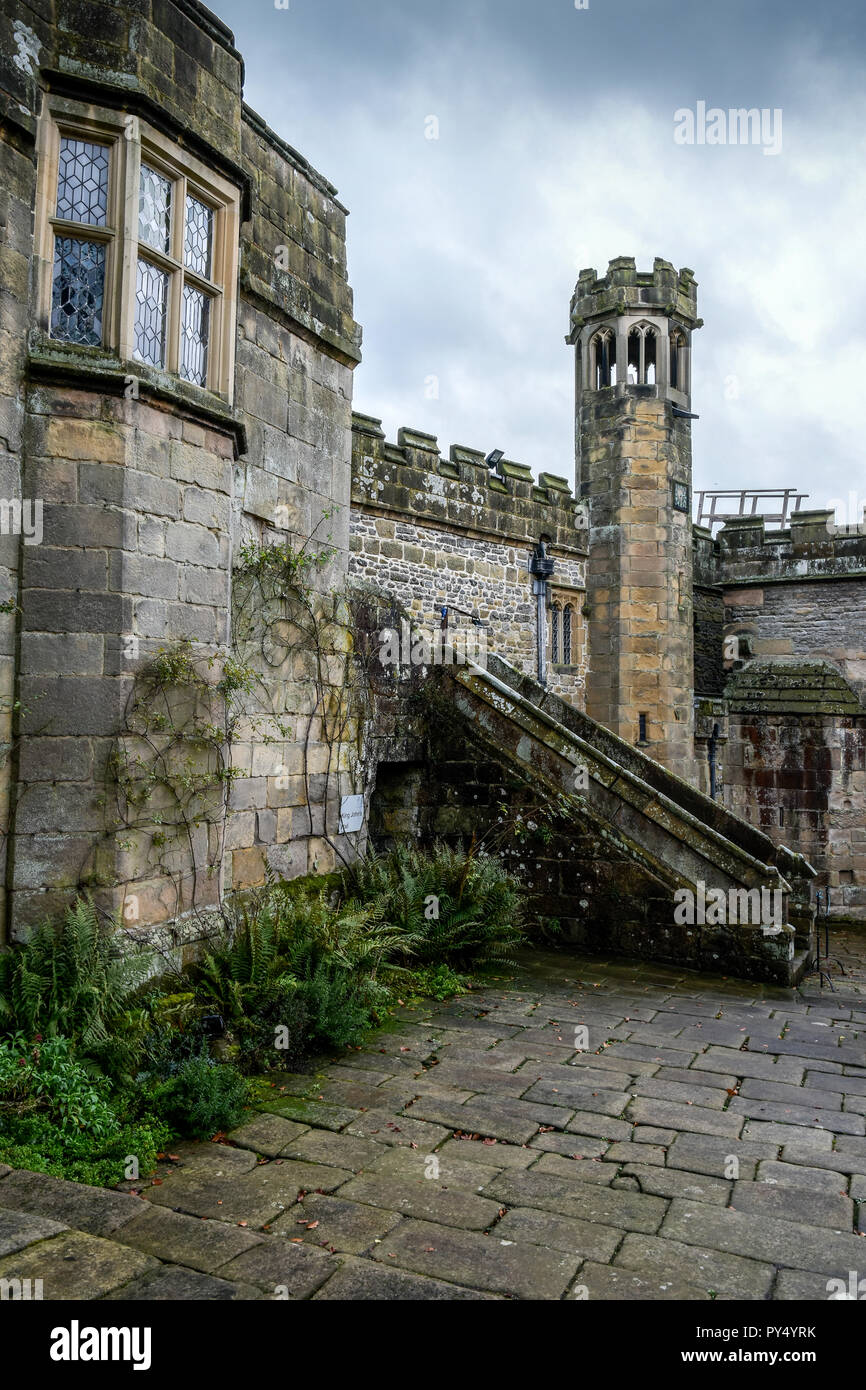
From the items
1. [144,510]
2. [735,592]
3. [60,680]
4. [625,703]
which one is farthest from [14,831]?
[735,592]

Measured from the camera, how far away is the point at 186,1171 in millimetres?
3887

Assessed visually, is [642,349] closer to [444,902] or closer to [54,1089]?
[444,902]

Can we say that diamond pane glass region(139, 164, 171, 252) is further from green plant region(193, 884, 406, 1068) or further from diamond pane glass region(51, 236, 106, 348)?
green plant region(193, 884, 406, 1068)

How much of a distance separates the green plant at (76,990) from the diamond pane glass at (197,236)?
12.6 ft

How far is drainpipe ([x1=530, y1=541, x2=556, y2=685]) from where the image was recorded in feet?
48.8

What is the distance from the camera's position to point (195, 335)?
5.73m

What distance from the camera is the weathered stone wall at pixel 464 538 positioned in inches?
486

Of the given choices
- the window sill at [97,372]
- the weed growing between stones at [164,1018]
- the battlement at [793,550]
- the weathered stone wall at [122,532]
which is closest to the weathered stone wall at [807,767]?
Answer: the battlement at [793,550]

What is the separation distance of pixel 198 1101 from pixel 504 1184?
144cm

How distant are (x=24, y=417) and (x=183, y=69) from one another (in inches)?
92.9

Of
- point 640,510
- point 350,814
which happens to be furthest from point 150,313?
point 640,510

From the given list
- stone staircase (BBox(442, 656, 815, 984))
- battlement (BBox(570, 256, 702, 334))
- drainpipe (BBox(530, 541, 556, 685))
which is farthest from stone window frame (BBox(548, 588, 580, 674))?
stone staircase (BBox(442, 656, 815, 984))

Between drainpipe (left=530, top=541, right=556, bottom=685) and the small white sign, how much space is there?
7.30 m
